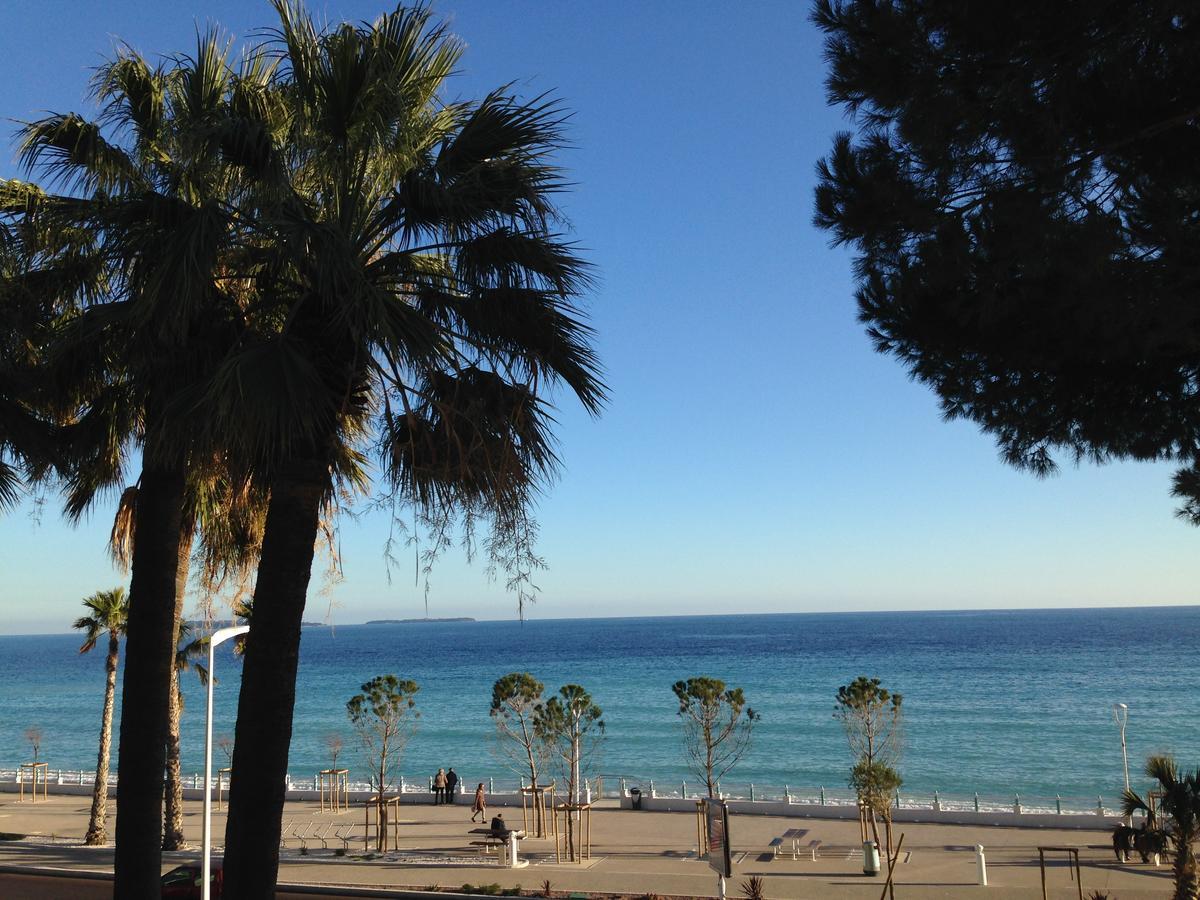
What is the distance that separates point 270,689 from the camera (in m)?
5.91

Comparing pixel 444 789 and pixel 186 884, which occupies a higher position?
pixel 186 884

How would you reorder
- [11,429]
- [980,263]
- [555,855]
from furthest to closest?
[555,855]
[11,429]
[980,263]

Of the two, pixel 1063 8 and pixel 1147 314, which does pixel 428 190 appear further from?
pixel 1147 314

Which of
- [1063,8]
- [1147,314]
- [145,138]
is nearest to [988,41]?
[1063,8]

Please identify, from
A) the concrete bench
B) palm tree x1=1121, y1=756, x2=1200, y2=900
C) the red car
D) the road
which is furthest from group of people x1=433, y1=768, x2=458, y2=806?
A: palm tree x1=1121, y1=756, x2=1200, y2=900

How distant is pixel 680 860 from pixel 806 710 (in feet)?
175

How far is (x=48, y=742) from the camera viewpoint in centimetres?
7462

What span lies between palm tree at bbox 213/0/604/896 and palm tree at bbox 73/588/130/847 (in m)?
20.4

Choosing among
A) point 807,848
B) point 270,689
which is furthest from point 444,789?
point 270,689

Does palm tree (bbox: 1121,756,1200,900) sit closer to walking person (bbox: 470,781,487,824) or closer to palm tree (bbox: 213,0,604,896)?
palm tree (bbox: 213,0,604,896)

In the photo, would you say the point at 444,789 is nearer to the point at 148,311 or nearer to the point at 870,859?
the point at 870,859

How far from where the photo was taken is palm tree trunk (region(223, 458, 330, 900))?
5.79m

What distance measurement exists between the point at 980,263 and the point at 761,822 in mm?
23807

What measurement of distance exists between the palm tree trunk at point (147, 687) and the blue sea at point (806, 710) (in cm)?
609
